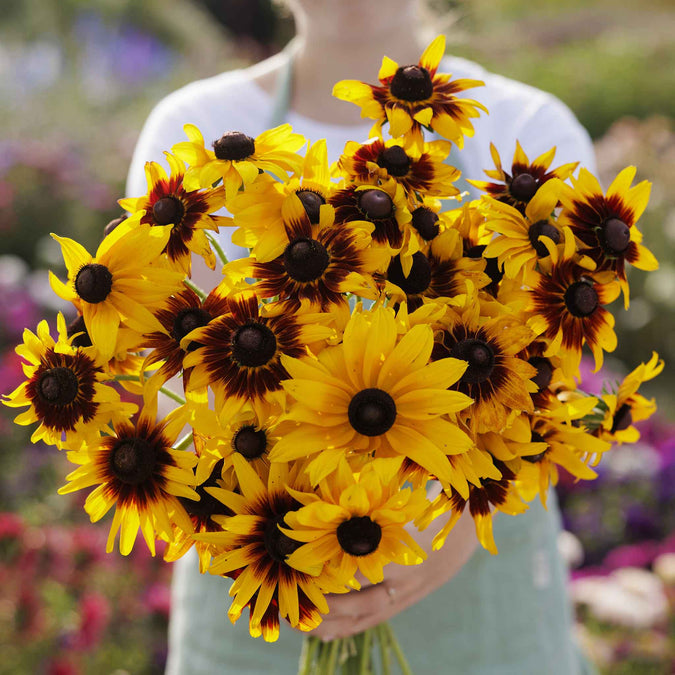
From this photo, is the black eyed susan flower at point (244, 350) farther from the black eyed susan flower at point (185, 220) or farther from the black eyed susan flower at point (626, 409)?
the black eyed susan flower at point (626, 409)

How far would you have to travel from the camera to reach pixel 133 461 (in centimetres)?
52

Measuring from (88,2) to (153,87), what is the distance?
2261 millimetres

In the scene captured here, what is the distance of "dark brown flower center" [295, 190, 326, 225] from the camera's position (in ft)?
1.65

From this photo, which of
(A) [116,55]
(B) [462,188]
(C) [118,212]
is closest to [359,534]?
(B) [462,188]

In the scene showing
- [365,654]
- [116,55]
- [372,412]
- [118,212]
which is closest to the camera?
[372,412]

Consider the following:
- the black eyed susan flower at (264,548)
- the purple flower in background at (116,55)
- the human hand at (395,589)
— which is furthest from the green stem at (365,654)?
the purple flower in background at (116,55)

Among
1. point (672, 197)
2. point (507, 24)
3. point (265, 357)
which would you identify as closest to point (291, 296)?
point (265, 357)

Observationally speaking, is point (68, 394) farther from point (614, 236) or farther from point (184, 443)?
point (614, 236)

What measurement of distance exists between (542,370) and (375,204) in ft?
0.51

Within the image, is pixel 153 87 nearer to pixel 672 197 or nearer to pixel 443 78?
pixel 672 197

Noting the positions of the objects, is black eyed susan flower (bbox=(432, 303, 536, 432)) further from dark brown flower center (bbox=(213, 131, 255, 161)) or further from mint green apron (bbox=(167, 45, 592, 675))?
mint green apron (bbox=(167, 45, 592, 675))

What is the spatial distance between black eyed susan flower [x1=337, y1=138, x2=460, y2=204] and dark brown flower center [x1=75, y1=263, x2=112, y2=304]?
0.55ft

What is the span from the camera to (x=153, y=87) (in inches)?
215

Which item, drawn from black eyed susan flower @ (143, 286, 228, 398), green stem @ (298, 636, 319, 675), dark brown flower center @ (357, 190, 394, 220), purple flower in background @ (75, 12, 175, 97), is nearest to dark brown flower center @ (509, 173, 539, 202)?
dark brown flower center @ (357, 190, 394, 220)
